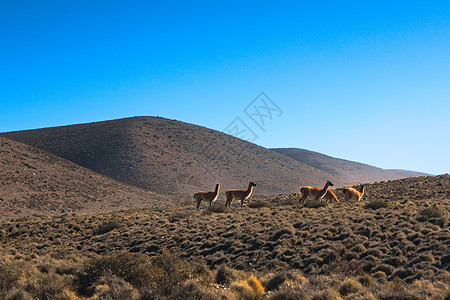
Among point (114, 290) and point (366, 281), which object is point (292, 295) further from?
point (114, 290)

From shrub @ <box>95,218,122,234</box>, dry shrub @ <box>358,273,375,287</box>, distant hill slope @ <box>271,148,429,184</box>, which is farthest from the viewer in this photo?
distant hill slope @ <box>271,148,429,184</box>

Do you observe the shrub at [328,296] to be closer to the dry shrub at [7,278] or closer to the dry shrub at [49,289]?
the dry shrub at [49,289]

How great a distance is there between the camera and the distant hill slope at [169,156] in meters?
71.9

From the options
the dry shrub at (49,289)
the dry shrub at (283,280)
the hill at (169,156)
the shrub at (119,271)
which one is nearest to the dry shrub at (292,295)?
the dry shrub at (283,280)

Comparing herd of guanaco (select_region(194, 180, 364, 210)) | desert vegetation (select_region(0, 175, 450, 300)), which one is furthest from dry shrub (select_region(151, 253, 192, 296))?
herd of guanaco (select_region(194, 180, 364, 210))

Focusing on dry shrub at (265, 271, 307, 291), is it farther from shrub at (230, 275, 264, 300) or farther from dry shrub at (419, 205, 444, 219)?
dry shrub at (419, 205, 444, 219)

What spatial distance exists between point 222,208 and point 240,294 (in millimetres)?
16925

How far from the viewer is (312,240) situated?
1538 centimetres

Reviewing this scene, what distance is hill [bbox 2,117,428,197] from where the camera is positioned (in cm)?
7181

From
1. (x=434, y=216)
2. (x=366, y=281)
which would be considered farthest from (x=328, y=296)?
(x=434, y=216)

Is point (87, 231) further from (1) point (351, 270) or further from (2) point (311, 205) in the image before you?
(1) point (351, 270)

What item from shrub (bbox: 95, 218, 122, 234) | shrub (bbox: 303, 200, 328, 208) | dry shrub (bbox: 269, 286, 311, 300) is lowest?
shrub (bbox: 95, 218, 122, 234)

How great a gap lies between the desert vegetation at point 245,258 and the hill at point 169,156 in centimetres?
4383

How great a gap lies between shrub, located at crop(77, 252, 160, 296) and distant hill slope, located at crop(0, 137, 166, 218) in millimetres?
30287
